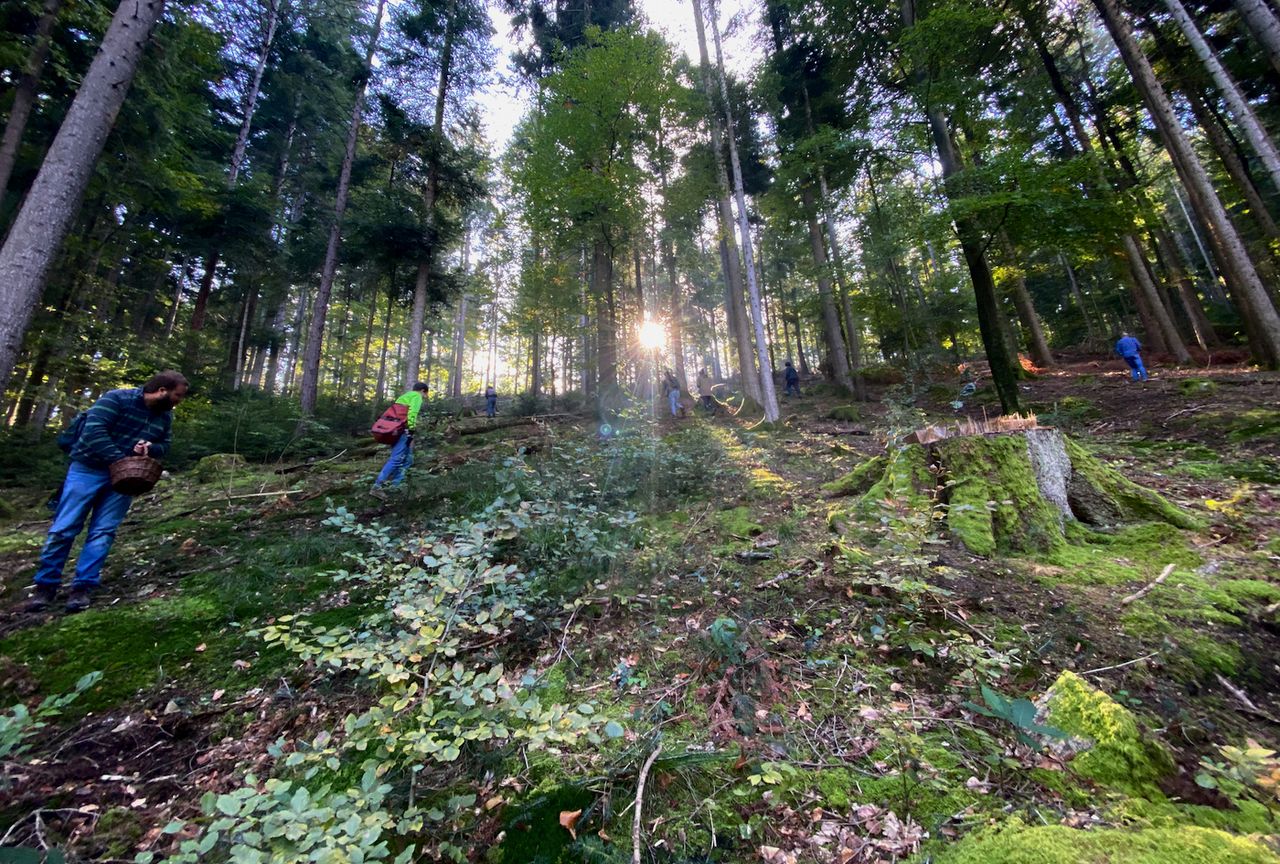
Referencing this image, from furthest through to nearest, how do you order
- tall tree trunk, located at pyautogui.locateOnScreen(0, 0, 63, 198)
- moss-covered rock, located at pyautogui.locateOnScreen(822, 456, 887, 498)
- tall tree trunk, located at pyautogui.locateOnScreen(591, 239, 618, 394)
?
tall tree trunk, located at pyautogui.locateOnScreen(591, 239, 618, 394) < tall tree trunk, located at pyautogui.locateOnScreen(0, 0, 63, 198) < moss-covered rock, located at pyautogui.locateOnScreen(822, 456, 887, 498)

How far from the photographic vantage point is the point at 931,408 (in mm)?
12992

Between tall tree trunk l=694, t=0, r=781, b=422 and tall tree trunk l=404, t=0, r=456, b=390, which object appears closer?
tall tree trunk l=694, t=0, r=781, b=422

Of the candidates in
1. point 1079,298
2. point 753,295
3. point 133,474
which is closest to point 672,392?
point 753,295

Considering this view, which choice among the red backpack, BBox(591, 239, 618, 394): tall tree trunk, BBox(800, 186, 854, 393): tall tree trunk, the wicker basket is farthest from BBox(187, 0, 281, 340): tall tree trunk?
BBox(800, 186, 854, 393): tall tree trunk

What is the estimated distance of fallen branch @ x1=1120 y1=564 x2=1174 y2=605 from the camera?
263 cm

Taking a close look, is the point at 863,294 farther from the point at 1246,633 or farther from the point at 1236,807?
the point at 1236,807

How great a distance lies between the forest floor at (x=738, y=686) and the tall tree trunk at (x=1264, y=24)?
20.7ft

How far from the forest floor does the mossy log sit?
0.21 metres

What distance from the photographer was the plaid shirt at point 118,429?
3531mm

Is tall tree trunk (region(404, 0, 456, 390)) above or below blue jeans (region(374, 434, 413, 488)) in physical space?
above

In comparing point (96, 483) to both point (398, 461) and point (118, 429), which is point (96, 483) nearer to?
point (118, 429)

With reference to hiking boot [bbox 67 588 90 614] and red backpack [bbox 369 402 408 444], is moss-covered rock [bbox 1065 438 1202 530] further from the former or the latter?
hiking boot [bbox 67 588 90 614]

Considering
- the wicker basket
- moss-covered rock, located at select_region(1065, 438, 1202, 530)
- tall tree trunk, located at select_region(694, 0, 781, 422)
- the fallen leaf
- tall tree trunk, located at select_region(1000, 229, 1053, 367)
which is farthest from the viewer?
tall tree trunk, located at select_region(1000, 229, 1053, 367)

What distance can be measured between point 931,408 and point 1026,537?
1098cm
